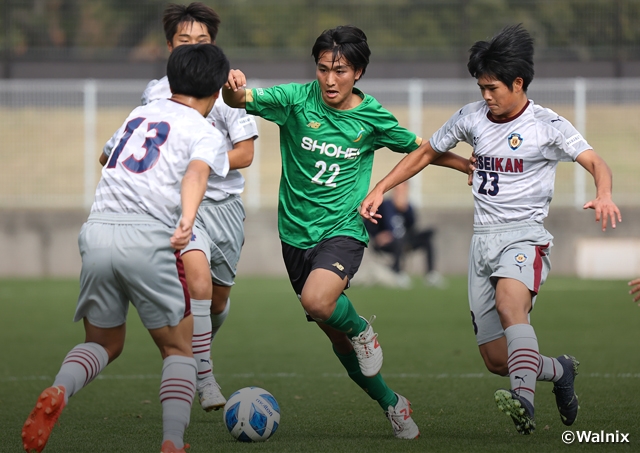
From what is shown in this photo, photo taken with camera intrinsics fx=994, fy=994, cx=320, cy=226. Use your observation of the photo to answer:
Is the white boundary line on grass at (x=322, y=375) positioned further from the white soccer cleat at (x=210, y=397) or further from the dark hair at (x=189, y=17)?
the dark hair at (x=189, y=17)

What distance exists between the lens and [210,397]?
5.73 meters

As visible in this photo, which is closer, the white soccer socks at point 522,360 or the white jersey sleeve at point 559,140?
the white soccer socks at point 522,360

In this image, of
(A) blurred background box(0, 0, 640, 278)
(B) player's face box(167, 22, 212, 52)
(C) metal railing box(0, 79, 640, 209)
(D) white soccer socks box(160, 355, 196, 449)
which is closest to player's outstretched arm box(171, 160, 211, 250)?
(D) white soccer socks box(160, 355, 196, 449)

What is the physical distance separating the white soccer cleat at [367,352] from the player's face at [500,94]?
1319 millimetres

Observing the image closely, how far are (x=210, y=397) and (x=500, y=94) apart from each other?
7.76ft

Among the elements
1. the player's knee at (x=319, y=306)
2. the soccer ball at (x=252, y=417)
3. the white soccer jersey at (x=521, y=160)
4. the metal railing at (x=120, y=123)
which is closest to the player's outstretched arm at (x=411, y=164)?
the white soccer jersey at (x=521, y=160)

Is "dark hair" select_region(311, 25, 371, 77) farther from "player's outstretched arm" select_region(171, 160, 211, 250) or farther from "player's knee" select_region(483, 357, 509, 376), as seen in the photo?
"player's knee" select_region(483, 357, 509, 376)

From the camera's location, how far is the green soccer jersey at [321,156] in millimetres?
5719

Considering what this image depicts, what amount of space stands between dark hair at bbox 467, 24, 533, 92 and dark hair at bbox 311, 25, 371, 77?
0.65 m

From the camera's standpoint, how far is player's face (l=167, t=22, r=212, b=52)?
611 centimetres

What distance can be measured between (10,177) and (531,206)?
14158 mm

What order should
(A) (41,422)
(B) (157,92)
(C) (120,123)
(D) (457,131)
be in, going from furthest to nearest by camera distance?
(C) (120,123) < (B) (157,92) < (D) (457,131) < (A) (41,422)

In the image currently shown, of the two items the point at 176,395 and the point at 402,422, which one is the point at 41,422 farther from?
the point at 402,422

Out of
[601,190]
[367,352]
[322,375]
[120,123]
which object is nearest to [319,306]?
[367,352]
